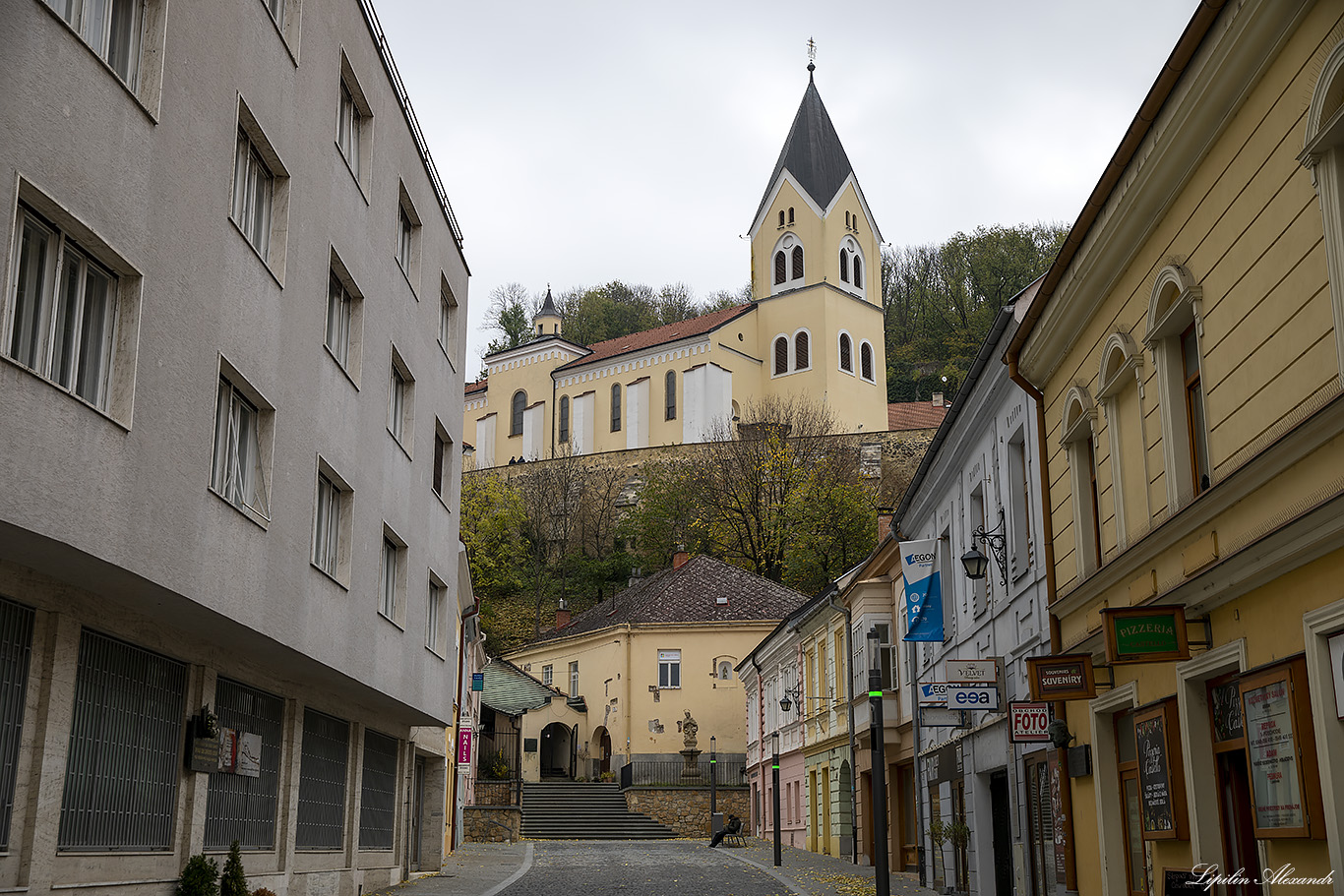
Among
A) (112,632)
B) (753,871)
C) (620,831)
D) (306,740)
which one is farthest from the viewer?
(620,831)

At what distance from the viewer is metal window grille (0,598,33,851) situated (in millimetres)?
9852

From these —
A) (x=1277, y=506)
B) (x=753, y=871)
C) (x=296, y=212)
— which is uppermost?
(x=296, y=212)

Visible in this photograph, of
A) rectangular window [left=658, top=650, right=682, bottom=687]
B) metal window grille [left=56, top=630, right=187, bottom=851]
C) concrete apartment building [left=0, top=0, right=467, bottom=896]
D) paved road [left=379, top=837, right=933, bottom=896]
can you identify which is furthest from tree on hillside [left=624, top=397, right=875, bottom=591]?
metal window grille [left=56, top=630, right=187, bottom=851]

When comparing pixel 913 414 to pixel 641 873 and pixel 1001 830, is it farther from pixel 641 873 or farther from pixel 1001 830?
pixel 1001 830

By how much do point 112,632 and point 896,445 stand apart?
6289 centimetres

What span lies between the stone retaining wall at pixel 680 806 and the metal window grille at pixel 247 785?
28933 mm

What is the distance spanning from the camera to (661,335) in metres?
82.2

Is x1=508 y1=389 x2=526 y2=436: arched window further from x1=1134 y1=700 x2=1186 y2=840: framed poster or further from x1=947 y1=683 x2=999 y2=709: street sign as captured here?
x1=1134 y1=700 x2=1186 y2=840: framed poster

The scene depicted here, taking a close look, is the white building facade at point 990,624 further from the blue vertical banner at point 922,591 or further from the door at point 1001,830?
the blue vertical banner at point 922,591

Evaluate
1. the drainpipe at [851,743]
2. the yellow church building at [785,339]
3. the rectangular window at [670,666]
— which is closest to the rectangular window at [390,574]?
the drainpipe at [851,743]

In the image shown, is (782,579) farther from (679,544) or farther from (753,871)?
(753,871)

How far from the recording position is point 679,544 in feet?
222

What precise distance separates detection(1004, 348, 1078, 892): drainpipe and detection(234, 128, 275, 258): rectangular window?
867 cm

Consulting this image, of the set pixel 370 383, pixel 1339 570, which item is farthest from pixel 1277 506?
pixel 370 383
